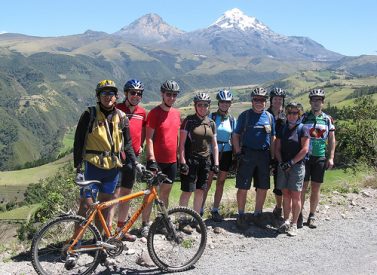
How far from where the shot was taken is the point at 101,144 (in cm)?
632

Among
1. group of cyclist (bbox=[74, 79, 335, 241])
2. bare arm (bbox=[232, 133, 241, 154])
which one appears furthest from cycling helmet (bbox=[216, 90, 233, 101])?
bare arm (bbox=[232, 133, 241, 154])

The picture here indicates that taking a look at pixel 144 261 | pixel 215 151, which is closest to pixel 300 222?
pixel 215 151

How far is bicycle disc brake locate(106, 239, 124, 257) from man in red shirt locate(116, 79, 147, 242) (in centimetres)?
87

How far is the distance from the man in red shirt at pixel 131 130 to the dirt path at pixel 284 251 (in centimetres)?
66

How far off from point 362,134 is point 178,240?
13409 millimetres

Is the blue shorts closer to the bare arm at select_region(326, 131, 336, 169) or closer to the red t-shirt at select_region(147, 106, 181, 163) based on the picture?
the red t-shirt at select_region(147, 106, 181, 163)

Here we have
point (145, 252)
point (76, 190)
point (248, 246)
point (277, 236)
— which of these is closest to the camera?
point (145, 252)

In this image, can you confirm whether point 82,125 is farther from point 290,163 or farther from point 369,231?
point 369,231

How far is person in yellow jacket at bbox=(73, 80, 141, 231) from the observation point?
6.23 meters

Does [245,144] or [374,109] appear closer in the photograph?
[245,144]

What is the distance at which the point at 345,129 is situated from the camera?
63.7ft

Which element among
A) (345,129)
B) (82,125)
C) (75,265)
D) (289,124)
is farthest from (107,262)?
(345,129)

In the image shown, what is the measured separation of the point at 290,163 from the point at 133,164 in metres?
3.28

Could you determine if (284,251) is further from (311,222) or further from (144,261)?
(144,261)
